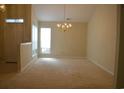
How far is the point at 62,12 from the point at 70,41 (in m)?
2.33

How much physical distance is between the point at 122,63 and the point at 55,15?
286 inches

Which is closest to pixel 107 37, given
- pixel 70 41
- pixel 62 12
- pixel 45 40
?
pixel 62 12

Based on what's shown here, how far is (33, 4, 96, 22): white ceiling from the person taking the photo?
8.78 m

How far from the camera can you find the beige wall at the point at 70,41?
10945 millimetres

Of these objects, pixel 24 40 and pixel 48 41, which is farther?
pixel 48 41

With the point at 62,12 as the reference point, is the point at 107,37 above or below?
below

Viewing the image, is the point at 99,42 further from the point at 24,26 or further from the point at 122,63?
the point at 122,63

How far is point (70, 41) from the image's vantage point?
36.1 feet

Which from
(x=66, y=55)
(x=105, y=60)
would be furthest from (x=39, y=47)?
(x=105, y=60)

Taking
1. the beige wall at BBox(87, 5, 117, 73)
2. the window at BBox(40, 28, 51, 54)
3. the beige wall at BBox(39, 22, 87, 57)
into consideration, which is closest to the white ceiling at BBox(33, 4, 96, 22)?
the beige wall at BBox(39, 22, 87, 57)

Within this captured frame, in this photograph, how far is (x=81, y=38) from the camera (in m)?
11.0

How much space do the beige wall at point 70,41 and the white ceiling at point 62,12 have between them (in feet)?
1.94

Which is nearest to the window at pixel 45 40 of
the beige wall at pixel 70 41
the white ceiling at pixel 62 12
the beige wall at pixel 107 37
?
the beige wall at pixel 70 41

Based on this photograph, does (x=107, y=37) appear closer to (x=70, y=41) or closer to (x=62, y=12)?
(x=62, y=12)
